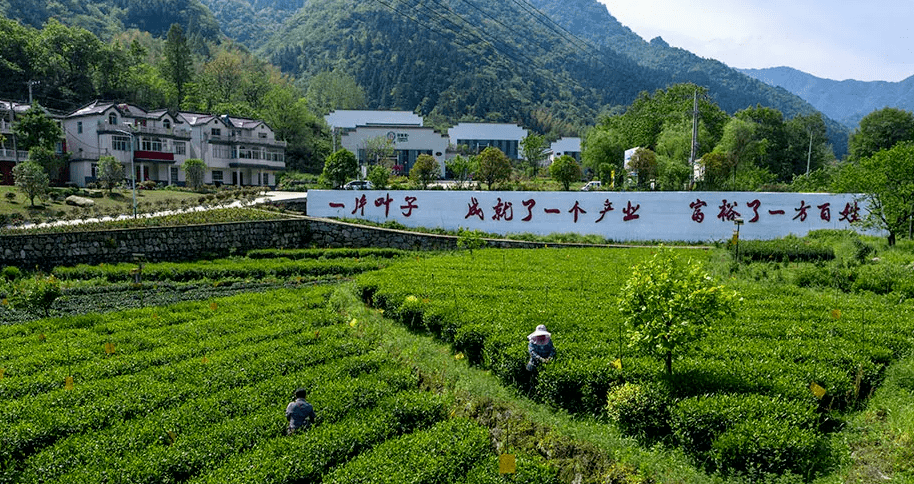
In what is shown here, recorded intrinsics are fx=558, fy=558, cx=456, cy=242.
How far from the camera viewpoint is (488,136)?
74.0 meters

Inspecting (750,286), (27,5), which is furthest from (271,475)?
(27,5)

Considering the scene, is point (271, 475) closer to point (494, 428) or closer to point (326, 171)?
point (494, 428)

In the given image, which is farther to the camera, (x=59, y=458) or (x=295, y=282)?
(x=295, y=282)

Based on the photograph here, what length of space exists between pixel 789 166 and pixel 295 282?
58092 mm

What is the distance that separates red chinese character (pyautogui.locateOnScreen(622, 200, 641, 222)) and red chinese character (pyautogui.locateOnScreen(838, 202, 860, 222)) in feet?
29.3

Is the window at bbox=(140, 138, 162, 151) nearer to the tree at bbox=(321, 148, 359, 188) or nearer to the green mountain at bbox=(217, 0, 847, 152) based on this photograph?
the tree at bbox=(321, 148, 359, 188)

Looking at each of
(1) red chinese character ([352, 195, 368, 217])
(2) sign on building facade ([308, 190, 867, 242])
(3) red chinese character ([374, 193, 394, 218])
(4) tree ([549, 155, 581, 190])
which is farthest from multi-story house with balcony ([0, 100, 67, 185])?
(4) tree ([549, 155, 581, 190])

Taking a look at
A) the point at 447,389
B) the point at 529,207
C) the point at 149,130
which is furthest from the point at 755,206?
the point at 149,130

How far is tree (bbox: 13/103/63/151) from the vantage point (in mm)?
34719

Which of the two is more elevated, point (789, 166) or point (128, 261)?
point (789, 166)

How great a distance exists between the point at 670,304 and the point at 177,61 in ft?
223

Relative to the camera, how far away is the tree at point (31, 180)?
88.6 ft

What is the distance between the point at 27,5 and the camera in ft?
254

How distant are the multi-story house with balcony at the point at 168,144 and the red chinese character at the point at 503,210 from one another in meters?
25.8
